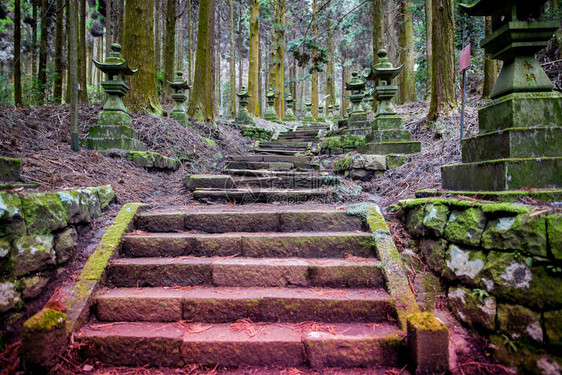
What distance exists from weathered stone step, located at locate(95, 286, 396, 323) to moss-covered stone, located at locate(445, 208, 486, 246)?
0.66 meters

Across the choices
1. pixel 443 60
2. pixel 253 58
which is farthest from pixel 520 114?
pixel 253 58

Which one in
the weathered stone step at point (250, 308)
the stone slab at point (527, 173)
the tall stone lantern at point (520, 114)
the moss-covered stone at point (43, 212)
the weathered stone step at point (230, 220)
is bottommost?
the weathered stone step at point (250, 308)

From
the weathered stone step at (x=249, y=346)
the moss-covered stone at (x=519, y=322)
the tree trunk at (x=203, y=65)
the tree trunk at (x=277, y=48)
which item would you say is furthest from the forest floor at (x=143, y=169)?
the tree trunk at (x=277, y=48)

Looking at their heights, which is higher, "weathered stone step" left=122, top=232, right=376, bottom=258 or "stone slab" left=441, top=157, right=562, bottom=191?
"stone slab" left=441, top=157, right=562, bottom=191

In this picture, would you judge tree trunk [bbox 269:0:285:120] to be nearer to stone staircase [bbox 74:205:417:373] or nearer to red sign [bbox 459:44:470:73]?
red sign [bbox 459:44:470:73]

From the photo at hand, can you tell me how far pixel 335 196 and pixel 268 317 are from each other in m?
2.13

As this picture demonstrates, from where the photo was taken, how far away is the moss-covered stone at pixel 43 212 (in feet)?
7.17

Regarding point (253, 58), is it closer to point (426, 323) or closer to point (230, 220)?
point (230, 220)

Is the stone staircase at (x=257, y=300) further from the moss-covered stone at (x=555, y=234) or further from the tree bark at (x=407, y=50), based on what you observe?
the tree bark at (x=407, y=50)

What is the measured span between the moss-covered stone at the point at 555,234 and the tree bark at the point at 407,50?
12889 millimetres

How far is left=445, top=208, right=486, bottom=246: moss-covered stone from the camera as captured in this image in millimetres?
2074

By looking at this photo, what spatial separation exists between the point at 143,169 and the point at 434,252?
14.7 ft

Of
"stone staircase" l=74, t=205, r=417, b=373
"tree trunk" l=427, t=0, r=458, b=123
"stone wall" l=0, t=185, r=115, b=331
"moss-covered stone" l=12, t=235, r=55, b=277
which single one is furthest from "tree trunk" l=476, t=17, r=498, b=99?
"moss-covered stone" l=12, t=235, r=55, b=277

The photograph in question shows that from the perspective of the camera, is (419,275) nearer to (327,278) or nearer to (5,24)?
(327,278)
